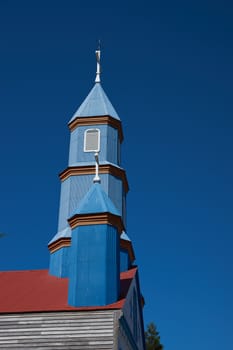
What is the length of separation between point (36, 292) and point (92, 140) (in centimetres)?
939

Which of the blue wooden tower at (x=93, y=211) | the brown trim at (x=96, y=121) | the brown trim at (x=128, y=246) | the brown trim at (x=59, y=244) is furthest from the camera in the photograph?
the brown trim at (x=96, y=121)

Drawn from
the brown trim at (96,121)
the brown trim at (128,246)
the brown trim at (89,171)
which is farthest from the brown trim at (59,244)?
the brown trim at (96,121)

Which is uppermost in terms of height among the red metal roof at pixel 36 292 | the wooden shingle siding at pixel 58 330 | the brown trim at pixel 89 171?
the brown trim at pixel 89 171

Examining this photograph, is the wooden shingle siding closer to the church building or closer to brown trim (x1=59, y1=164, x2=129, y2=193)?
the church building

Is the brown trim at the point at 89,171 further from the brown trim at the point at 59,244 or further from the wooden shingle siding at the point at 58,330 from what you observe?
the wooden shingle siding at the point at 58,330

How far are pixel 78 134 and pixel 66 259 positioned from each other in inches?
276

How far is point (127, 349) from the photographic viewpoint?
2245 cm

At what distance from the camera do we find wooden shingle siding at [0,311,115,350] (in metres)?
20.3

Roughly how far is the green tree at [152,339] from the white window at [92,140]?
17271 mm

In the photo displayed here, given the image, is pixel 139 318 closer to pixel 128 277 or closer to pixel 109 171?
pixel 128 277

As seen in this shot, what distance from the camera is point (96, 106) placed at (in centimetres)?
3180

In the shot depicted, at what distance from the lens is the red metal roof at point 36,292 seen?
21587 mm

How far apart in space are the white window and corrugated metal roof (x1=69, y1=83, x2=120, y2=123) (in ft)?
3.18

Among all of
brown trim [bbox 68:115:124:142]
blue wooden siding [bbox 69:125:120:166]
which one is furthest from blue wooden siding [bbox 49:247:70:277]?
brown trim [bbox 68:115:124:142]
